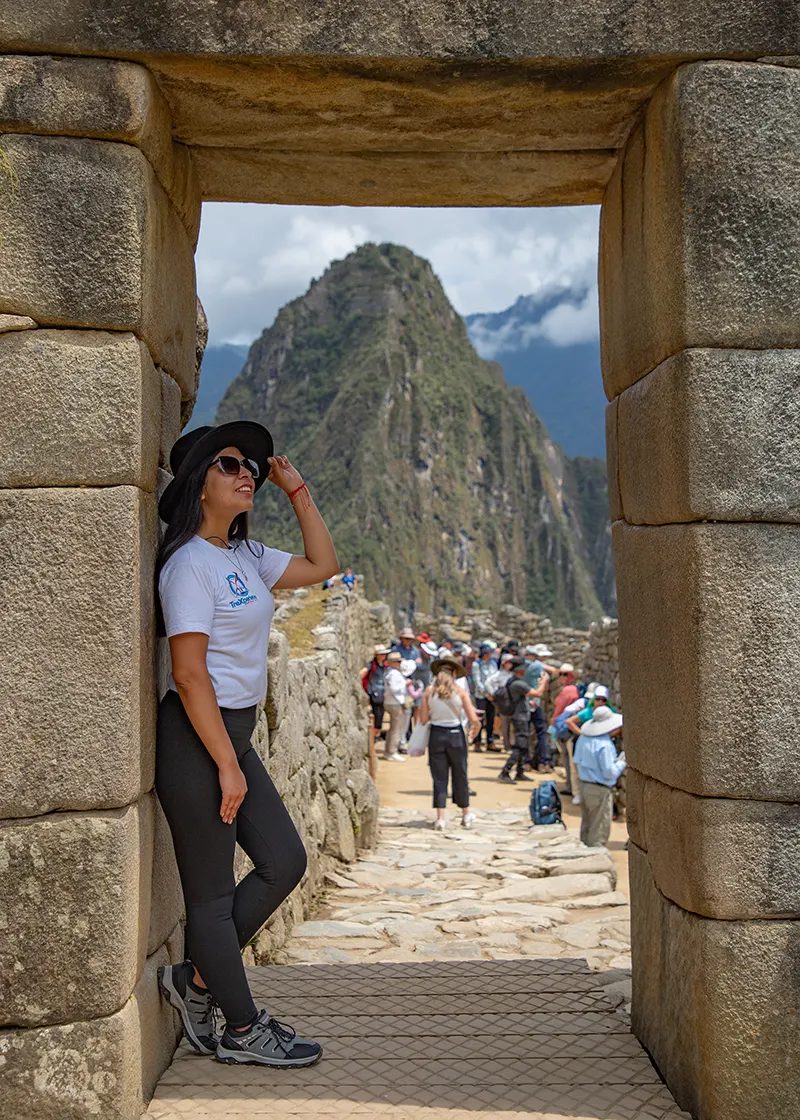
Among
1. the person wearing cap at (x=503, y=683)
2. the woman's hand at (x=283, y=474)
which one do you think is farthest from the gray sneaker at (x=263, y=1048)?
the person wearing cap at (x=503, y=683)

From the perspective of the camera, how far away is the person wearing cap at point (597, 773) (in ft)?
29.1

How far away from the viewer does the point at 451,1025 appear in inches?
142

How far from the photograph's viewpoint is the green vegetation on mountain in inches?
3885

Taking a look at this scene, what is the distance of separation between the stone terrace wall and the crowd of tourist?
0.90m

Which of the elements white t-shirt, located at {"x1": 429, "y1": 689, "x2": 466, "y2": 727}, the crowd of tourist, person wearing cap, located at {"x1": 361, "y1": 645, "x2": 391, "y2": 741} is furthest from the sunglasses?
person wearing cap, located at {"x1": 361, "y1": 645, "x2": 391, "y2": 741}

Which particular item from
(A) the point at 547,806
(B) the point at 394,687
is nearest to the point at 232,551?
(A) the point at 547,806

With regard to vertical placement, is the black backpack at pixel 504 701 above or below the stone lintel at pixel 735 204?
below

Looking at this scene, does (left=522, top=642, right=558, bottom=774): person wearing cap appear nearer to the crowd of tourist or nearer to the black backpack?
the crowd of tourist

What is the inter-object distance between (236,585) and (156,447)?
0.46 metres

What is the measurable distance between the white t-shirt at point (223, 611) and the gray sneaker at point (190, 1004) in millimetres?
810

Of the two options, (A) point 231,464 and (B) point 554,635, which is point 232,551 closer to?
(A) point 231,464

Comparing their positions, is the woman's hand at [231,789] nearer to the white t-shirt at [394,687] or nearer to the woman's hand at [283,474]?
the woman's hand at [283,474]

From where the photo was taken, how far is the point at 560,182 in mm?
3689

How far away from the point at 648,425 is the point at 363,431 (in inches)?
3947
